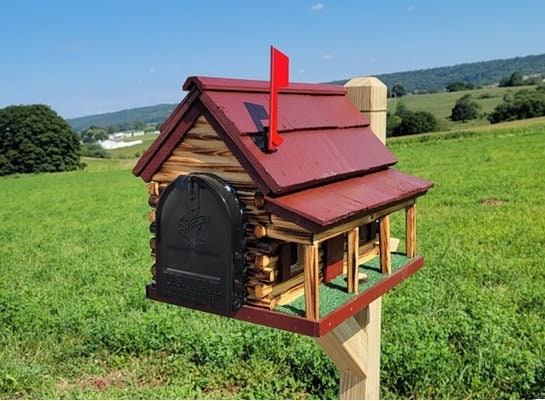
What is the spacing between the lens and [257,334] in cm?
473

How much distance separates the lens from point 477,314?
4926mm

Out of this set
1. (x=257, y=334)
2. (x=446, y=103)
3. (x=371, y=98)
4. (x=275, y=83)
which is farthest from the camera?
(x=446, y=103)

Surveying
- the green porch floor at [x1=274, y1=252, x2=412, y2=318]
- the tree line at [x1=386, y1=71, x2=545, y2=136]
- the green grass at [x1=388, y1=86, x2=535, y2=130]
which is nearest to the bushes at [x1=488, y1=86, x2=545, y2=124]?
the tree line at [x1=386, y1=71, x2=545, y2=136]

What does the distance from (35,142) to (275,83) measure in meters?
43.9

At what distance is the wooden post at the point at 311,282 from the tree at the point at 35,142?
42.8 metres

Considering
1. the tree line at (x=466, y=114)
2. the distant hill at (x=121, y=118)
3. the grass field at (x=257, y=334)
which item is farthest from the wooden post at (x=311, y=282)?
the distant hill at (x=121, y=118)

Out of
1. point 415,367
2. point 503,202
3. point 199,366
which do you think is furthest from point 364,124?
point 503,202

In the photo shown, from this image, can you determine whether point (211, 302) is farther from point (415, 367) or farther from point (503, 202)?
point (503, 202)

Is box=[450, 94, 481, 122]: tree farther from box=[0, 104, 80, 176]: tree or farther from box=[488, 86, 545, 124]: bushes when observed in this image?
box=[0, 104, 80, 176]: tree

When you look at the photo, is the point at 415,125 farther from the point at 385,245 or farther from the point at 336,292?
the point at 336,292

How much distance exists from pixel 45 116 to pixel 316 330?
46.2 metres

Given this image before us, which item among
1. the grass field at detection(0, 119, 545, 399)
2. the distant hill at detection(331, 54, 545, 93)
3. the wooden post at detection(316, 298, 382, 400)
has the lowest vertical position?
the grass field at detection(0, 119, 545, 399)

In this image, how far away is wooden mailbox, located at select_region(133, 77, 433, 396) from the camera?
165 centimetres

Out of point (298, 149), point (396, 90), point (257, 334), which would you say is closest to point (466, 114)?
point (257, 334)
